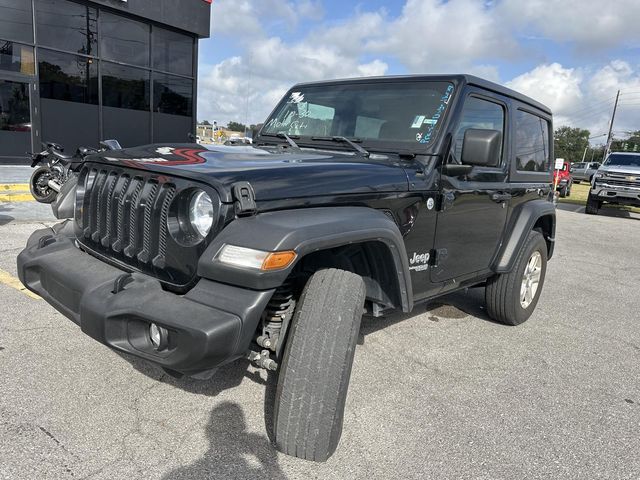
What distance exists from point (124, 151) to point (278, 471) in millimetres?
1887

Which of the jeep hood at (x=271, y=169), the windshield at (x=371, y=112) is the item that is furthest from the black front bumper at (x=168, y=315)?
the windshield at (x=371, y=112)

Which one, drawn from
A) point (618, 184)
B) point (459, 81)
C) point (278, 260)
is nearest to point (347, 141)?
point (459, 81)

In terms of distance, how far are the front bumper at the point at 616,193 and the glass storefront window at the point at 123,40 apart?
546 inches

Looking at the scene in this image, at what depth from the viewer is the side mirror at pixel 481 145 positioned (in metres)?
2.90

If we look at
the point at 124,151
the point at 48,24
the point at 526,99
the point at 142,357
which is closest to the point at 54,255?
the point at 124,151

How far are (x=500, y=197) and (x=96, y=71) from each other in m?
13.3

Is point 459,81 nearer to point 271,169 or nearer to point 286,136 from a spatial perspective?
point 286,136

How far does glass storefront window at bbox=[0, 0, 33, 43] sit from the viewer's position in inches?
477

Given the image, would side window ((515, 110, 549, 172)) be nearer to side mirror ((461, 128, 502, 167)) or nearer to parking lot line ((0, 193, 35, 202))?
side mirror ((461, 128, 502, 167))

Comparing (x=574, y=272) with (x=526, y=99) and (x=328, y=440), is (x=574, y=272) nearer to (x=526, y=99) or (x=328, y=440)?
(x=526, y=99)

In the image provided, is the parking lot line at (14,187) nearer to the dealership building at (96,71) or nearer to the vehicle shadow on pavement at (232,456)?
the dealership building at (96,71)

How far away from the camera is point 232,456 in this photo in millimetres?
2307

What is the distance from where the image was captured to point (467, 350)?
3.75 meters

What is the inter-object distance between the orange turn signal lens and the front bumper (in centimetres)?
1473
